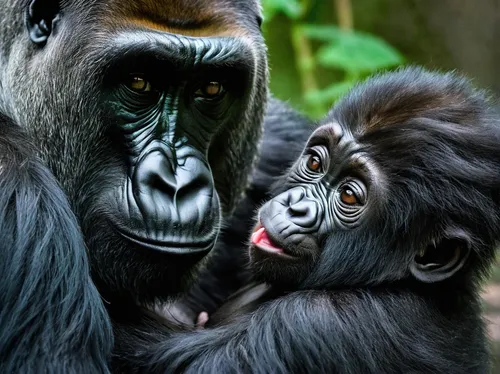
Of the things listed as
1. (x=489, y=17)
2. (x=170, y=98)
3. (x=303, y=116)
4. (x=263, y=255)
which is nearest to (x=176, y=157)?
→ (x=170, y=98)

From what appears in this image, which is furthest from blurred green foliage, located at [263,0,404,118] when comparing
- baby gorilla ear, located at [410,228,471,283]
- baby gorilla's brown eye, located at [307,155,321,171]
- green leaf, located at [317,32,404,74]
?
baby gorilla ear, located at [410,228,471,283]

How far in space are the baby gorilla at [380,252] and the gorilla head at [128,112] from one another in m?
0.37

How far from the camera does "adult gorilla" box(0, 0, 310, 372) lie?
3469mm

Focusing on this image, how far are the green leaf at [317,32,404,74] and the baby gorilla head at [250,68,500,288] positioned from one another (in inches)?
151

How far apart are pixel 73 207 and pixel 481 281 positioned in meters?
1.79

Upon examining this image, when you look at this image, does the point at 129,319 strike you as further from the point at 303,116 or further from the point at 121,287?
the point at 303,116

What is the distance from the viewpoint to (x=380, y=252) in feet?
11.6

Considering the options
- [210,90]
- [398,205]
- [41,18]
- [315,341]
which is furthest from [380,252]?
[41,18]

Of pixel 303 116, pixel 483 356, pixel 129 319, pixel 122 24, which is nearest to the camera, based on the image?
pixel 122 24

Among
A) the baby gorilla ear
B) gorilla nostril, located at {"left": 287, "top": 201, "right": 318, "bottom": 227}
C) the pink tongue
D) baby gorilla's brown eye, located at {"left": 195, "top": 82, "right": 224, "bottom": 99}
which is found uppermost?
baby gorilla's brown eye, located at {"left": 195, "top": 82, "right": 224, "bottom": 99}

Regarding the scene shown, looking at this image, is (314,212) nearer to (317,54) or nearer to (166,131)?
(166,131)

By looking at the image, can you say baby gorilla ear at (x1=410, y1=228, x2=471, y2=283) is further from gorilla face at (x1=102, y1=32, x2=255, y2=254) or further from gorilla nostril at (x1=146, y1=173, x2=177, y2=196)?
gorilla nostril at (x1=146, y1=173, x2=177, y2=196)

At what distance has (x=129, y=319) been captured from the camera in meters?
3.74

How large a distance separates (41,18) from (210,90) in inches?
30.2
